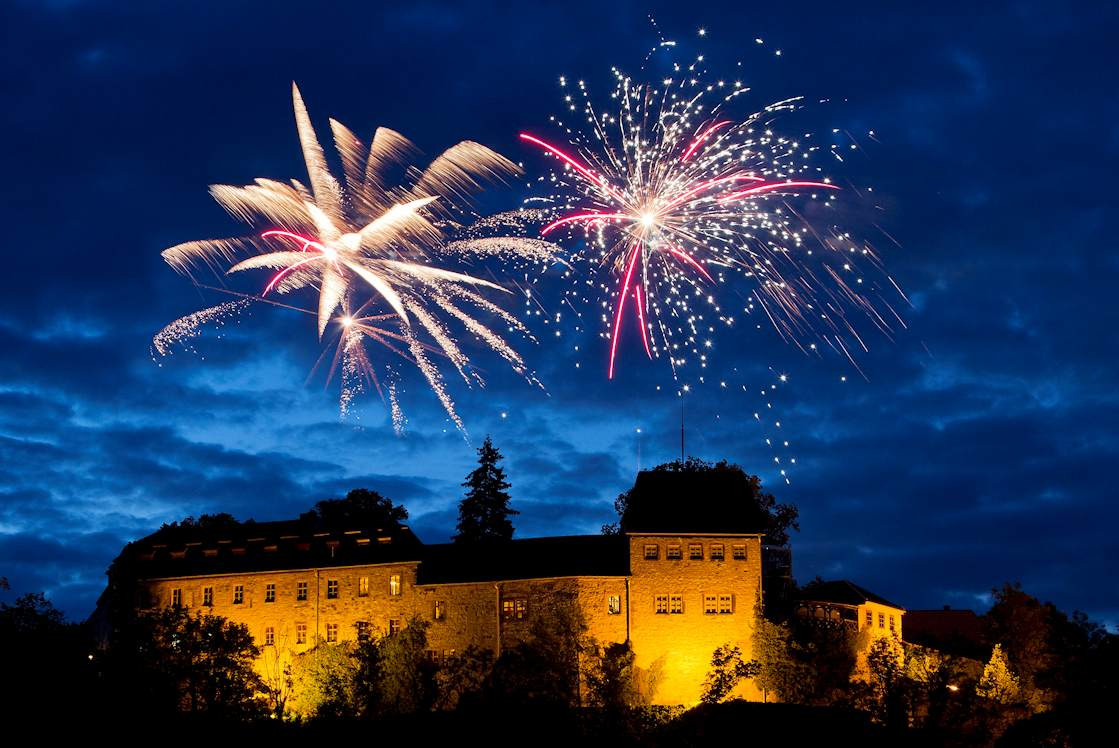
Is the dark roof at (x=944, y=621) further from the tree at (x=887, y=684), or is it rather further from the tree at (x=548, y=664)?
the tree at (x=548, y=664)

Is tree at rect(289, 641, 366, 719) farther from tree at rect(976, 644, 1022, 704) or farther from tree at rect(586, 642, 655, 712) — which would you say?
tree at rect(976, 644, 1022, 704)

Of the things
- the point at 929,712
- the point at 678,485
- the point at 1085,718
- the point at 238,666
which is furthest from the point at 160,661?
the point at 1085,718

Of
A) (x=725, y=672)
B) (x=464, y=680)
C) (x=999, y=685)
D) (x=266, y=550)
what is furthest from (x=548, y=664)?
(x=999, y=685)

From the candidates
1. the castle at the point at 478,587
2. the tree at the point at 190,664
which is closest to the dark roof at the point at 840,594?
the castle at the point at 478,587

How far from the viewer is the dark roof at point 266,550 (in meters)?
65.2

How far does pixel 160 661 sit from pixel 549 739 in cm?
1749

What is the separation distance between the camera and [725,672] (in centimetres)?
5706

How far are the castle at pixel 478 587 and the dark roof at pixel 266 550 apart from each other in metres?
0.08

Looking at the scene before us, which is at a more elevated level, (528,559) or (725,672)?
(528,559)

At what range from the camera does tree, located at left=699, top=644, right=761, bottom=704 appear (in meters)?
56.1

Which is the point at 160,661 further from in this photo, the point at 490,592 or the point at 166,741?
the point at 490,592

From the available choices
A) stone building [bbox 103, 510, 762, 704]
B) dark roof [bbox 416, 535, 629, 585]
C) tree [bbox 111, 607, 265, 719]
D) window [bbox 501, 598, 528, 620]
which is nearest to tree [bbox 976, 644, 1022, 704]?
stone building [bbox 103, 510, 762, 704]

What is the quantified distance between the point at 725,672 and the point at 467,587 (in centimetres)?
1256

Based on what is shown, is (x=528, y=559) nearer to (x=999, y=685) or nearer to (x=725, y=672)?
(x=725, y=672)
